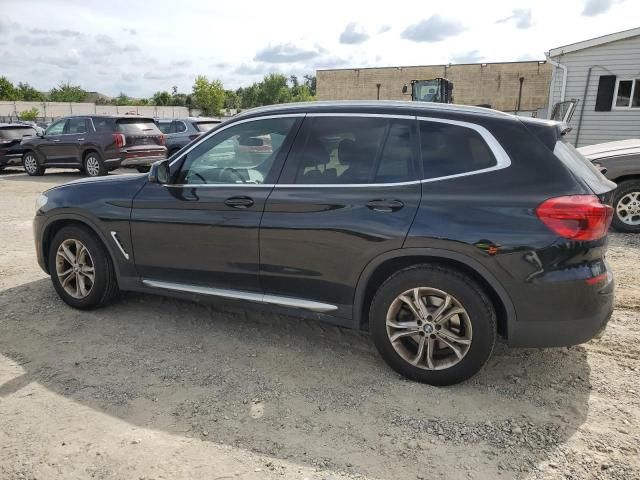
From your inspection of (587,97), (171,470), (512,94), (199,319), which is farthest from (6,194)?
(512,94)

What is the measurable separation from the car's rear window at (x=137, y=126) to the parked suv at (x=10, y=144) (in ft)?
14.5

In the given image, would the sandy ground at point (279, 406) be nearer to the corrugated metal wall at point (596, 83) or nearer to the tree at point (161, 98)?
the corrugated metal wall at point (596, 83)

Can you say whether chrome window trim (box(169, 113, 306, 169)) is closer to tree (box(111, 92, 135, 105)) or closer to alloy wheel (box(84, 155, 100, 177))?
alloy wheel (box(84, 155, 100, 177))

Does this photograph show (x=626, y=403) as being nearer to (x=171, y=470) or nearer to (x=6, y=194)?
(x=171, y=470)

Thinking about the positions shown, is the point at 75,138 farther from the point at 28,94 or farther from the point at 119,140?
the point at 28,94

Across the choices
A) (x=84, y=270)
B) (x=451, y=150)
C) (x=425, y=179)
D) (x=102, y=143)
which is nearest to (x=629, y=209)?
(x=451, y=150)

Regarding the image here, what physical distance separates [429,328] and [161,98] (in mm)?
90136

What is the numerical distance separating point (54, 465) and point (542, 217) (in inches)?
112

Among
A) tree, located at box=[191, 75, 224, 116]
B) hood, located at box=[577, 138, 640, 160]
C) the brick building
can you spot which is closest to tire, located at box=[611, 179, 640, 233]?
hood, located at box=[577, 138, 640, 160]

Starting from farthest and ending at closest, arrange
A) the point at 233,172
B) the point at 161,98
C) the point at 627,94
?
the point at 161,98
the point at 627,94
the point at 233,172

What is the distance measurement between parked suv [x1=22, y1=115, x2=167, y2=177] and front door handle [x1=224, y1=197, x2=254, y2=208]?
1089 centimetres

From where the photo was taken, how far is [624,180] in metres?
6.93

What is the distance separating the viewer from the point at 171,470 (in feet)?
8.02

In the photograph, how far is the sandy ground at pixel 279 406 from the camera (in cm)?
250
